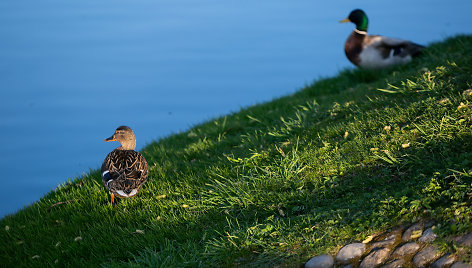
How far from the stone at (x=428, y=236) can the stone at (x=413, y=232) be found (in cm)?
4

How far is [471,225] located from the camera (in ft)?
11.9

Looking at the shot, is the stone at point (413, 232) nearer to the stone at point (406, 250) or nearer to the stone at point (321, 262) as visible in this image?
the stone at point (406, 250)

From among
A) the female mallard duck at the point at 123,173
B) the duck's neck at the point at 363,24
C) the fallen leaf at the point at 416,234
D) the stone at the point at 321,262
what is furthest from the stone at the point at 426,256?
the duck's neck at the point at 363,24

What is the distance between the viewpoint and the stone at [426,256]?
354cm

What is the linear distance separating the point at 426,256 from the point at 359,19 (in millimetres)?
7652

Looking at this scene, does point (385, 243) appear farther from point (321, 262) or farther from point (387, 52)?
point (387, 52)

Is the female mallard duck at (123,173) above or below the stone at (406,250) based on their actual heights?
above

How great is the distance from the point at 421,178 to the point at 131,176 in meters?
2.94

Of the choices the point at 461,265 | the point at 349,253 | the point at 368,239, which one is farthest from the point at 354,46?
the point at 461,265

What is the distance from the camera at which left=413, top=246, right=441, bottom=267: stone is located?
3.54 meters

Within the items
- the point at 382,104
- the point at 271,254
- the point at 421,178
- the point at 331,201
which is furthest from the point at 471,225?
the point at 382,104

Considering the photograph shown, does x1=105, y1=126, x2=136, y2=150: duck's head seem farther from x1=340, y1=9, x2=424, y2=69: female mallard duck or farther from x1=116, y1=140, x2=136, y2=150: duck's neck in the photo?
x1=340, y1=9, x2=424, y2=69: female mallard duck

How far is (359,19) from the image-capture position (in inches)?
Answer: 407

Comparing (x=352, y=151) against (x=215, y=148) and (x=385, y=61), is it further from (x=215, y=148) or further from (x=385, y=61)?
(x=385, y=61)
